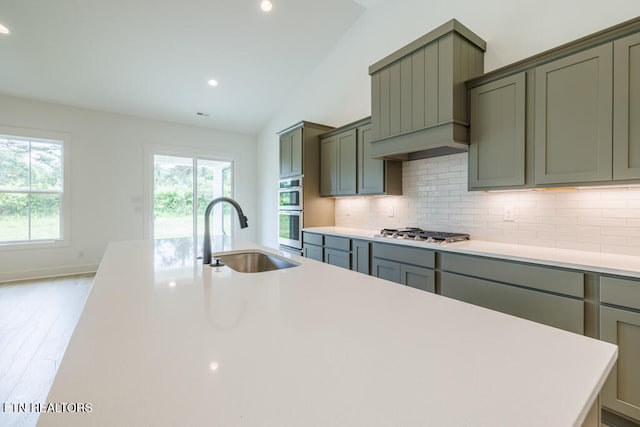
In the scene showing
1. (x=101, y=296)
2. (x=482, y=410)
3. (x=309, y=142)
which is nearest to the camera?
(x=482, y=410)

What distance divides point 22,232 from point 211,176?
3.10m

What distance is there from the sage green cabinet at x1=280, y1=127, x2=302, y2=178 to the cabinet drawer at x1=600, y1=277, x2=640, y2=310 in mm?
3339

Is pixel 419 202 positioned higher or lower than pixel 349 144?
lower

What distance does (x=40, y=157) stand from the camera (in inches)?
185

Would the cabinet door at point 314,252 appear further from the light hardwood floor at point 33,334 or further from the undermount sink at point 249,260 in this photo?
the light hardwood floor at point 33,334

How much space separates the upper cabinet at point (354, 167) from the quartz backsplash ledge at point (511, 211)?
28cm

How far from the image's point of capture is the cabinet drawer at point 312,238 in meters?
3.76

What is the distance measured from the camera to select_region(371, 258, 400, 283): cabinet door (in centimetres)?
277

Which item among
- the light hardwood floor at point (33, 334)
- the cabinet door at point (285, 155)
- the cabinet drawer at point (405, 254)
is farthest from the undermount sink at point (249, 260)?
the cabinet door at point (285, 155)

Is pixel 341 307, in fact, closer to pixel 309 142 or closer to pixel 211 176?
pixel 309 142

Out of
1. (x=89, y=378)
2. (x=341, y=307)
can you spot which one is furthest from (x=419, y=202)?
(x=89, y=378)

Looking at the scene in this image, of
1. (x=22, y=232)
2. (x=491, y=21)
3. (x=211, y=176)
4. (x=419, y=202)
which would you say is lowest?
(x=22, y=232)

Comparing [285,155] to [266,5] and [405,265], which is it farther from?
[405,265]

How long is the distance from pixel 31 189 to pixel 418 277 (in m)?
5.88
